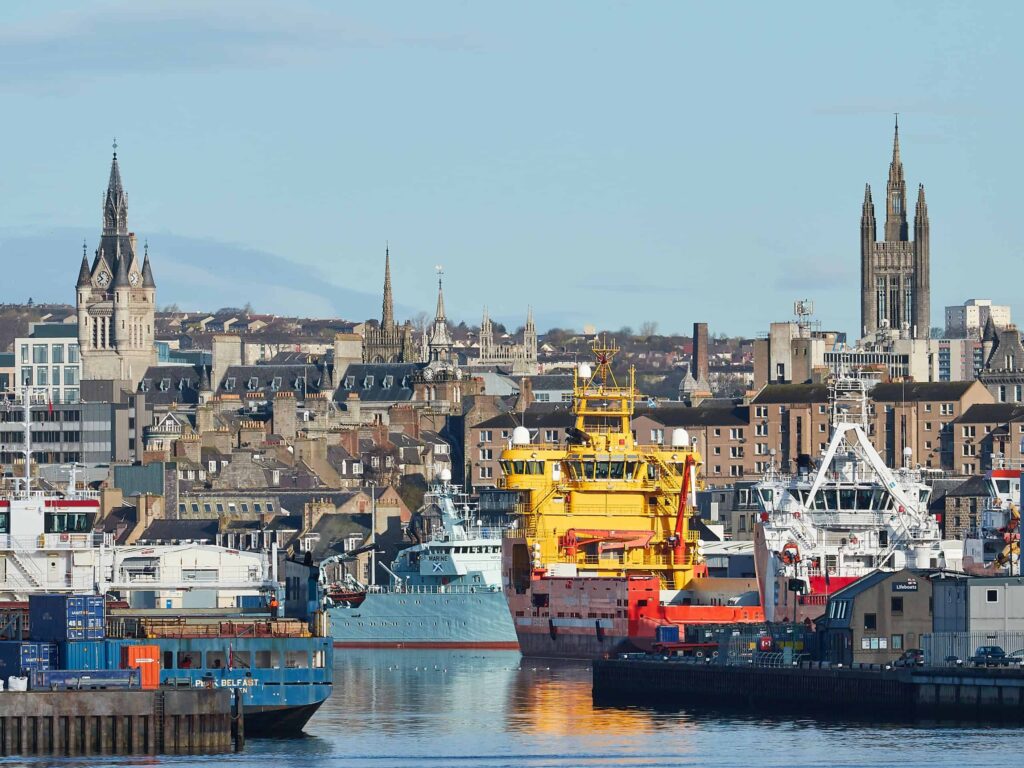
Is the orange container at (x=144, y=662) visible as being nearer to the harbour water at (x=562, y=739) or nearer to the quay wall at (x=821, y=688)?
the harbour water at (x=562, y=739)

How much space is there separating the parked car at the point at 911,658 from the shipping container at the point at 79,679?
2323 cm

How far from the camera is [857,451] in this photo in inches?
4601

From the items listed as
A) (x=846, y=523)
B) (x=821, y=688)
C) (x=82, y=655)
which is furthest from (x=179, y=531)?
(x=82, y=655)

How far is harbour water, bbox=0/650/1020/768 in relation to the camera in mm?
79500

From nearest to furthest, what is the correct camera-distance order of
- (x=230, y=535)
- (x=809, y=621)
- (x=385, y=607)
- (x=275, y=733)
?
(x=275, y=733)
(x=809, y=621)
(x=385, y=607)
(x=230, y=535)

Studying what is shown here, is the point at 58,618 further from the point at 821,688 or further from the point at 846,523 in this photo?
the point at 846,523

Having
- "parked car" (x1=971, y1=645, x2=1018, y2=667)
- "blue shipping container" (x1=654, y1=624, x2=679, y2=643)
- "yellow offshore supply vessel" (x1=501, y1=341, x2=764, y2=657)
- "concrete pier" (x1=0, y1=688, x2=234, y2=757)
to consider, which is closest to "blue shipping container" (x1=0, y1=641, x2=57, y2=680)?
"concrete pier" (x1=0, y1=688, x2=234, y2=757)

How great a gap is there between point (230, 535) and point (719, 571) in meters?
36.3

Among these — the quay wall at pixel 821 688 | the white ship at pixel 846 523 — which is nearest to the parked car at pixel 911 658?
the quay wall at pixel 821 688

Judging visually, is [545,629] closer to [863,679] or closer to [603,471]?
[603,471]

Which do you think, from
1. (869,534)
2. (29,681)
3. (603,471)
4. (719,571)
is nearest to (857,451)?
(869,534)

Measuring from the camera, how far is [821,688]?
91.9m

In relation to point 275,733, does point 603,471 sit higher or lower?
higher

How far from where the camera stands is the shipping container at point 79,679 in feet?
258
